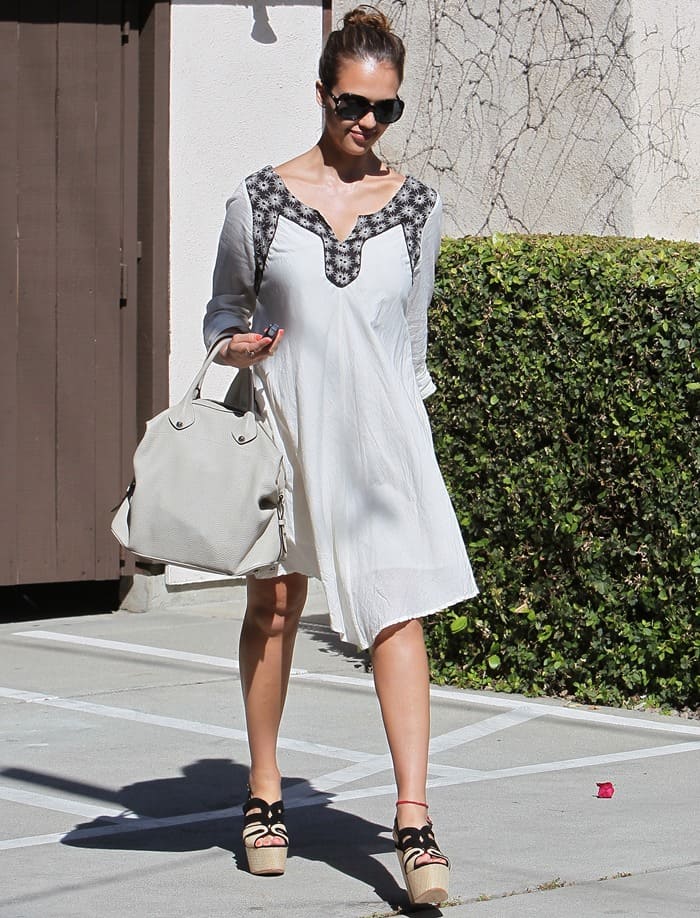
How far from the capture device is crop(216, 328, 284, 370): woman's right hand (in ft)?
13.0

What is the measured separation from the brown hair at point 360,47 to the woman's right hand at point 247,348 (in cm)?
65

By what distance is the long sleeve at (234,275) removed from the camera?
4031 millimetres

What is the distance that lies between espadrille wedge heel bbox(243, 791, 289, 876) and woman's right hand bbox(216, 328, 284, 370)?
44.3 inches

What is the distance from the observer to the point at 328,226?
13.1 ft

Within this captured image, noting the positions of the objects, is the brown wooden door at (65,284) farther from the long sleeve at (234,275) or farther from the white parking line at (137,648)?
the long sleeve at (234,275)

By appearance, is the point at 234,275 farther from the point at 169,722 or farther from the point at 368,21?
the point at 169,722

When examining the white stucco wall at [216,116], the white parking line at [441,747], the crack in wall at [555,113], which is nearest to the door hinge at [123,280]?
the white stucco wall at [216,116]

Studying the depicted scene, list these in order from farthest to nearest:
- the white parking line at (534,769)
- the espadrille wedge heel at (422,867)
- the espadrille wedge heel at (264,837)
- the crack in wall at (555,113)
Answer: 1. the crack in wall at (555,113)
2. the white parking line at (534,769)
3. the espadrille wedge heel at (264,837)
4. the espadrille wedge heel at (422,867)

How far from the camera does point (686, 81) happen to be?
27.3 ft

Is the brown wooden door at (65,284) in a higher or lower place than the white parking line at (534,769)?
higher

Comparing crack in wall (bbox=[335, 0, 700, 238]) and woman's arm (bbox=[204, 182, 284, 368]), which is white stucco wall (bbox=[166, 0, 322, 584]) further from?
woman's arm (bbox=[204, 182, 284, 368])

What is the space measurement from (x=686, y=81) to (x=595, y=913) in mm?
5487

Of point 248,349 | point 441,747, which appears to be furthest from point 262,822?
point 441,747

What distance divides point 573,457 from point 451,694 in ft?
3.59
